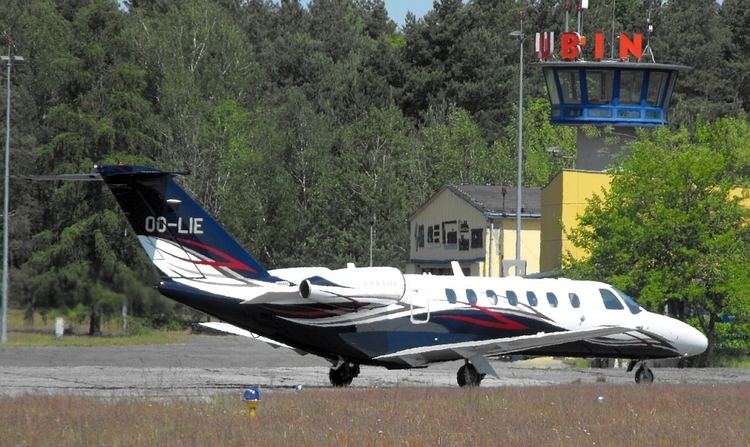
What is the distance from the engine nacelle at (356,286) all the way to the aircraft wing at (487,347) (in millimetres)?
1232

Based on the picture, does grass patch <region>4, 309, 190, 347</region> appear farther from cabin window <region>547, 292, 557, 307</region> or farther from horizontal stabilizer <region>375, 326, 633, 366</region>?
cabin window <region>547, 292, 557, 307</region>

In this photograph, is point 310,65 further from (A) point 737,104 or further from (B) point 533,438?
(B) point 533,438

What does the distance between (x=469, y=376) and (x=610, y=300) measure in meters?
4.38

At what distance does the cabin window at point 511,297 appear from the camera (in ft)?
98.5

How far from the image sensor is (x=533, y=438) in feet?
59.3

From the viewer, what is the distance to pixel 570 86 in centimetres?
6166

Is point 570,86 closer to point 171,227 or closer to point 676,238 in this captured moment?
point 676,238

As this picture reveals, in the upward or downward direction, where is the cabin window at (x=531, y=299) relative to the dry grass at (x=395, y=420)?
upward

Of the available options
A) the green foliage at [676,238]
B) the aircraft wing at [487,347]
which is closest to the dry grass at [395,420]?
the aircraft wing at [487,347]

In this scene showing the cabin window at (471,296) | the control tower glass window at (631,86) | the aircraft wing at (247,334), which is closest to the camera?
the aircraft wing at (247,334)

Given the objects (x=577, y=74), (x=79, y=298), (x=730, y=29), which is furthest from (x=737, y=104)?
(x=79, y=298)

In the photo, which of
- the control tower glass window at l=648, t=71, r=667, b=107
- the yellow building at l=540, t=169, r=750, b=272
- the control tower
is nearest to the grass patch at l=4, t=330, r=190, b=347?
the yellow building at l=540, t=169, r=750, b=272

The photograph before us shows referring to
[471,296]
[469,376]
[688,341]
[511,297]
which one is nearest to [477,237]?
[688,341]

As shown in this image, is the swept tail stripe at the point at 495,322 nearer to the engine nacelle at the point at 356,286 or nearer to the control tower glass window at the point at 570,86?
the engine nacelle at the point at 356,286
